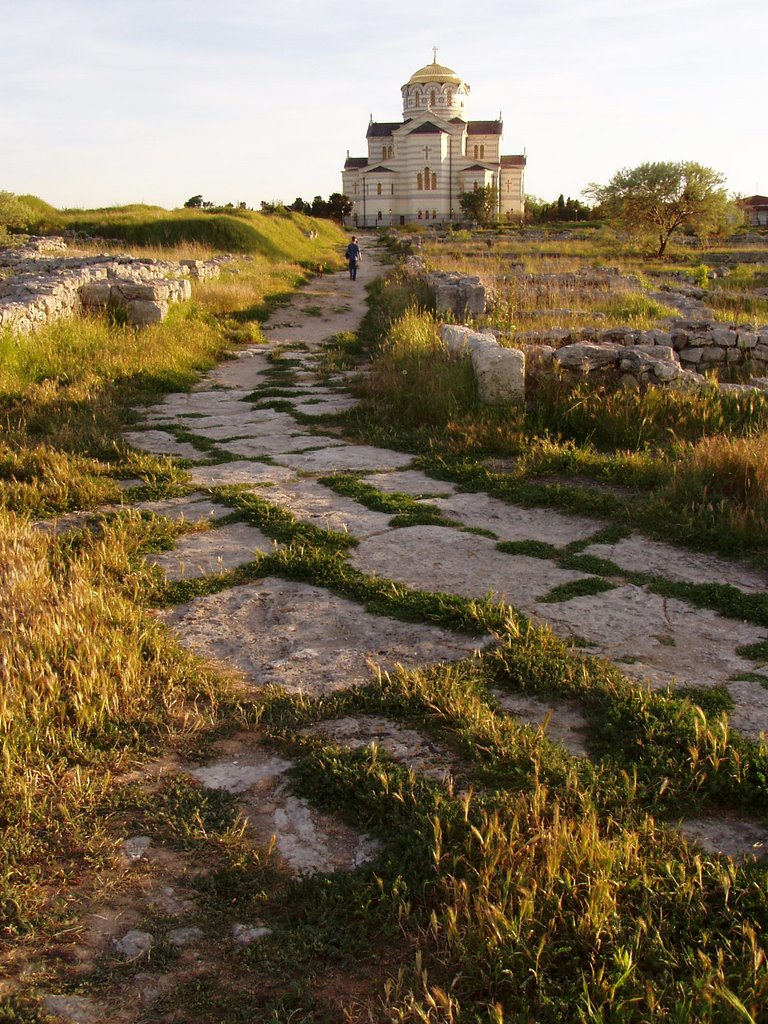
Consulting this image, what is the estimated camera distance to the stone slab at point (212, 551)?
4.30m

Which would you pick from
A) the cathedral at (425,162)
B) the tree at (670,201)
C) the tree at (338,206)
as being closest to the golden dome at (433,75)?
the cathedral at (425,162)

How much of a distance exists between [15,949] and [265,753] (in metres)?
0.99

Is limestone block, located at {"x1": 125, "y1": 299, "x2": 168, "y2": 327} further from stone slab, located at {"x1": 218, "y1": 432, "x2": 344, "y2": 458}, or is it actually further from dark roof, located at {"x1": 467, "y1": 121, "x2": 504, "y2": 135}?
dark roof, located at {"x1": 467, "y1": 121, "x2": 504, "y2": 135}

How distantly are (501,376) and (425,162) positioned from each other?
73.1 m

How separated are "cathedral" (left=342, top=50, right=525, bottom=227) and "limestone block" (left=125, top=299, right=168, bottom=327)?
64.0 metres

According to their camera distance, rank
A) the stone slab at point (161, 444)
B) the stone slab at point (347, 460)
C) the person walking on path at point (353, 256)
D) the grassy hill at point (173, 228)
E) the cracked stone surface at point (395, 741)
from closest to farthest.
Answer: the cracked stone surface at point (395, 741), the stone slab at point (347, 460), the stone slab at point (161, 444), the person walking on path at point (353, 256), the grassy hill at point (173, 228)

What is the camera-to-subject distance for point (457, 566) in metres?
4.41

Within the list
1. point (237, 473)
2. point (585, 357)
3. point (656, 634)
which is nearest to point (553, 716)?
point (656, 634)

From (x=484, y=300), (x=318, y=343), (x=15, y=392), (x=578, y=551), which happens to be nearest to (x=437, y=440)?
(x=578, y=551)

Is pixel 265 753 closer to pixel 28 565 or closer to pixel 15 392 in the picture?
pixel 28 565

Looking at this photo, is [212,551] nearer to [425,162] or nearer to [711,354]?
[711,354]

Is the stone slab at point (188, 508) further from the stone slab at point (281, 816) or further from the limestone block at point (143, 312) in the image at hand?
the limestone block at point (143, 312)

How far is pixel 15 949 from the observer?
6.53ft

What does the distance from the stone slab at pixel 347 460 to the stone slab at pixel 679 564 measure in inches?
87.0
